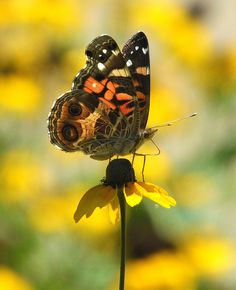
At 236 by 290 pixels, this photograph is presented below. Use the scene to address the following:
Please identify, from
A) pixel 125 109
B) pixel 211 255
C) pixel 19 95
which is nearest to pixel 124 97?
pixel 125 109

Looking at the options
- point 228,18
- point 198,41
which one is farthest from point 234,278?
point 228,18

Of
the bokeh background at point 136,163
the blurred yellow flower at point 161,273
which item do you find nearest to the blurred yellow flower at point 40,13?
the bokeh background at point 136,163

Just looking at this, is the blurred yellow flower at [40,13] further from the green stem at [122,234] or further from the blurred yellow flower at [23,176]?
the green stem at [122,234]

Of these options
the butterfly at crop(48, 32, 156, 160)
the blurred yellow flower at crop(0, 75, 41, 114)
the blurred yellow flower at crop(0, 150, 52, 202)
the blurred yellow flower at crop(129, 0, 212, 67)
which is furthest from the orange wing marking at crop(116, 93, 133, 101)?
the blurred yellow flower at crop(129, 0, 212, 67)

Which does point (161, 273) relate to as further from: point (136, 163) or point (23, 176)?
point (23, 176)

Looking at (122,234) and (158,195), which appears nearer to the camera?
(122,234)

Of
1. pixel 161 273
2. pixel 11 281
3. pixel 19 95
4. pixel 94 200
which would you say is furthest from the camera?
pixel 19 95
